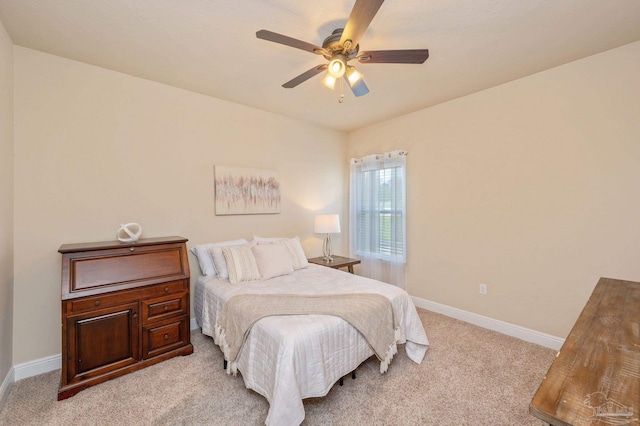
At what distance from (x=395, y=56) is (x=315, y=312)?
1776mm

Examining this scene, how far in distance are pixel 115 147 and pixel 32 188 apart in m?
0.68

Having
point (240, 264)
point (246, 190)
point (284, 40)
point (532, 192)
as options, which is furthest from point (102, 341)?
point (532, 192)

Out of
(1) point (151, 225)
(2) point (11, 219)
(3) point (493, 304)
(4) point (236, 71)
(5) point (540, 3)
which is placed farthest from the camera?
(3) point (493, 304)

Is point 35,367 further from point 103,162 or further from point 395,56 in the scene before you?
point 395,56

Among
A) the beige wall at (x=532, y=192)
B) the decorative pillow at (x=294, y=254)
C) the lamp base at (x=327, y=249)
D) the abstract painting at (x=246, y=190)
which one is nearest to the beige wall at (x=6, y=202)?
the abstract painting at (x=246, y=190)

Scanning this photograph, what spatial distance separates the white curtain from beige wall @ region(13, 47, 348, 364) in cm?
147

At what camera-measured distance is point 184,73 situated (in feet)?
8.38

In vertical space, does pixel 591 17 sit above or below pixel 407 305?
above

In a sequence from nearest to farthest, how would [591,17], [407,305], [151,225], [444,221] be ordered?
[591,17], [407,305], [151,225], [444,221]

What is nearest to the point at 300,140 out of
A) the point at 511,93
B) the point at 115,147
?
the point at 115,147

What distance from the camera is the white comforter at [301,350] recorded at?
1520mm

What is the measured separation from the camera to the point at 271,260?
282 centimetres

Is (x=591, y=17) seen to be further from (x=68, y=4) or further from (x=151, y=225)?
(x=151, y=225)

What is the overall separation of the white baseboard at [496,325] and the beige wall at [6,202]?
393 centimetres
